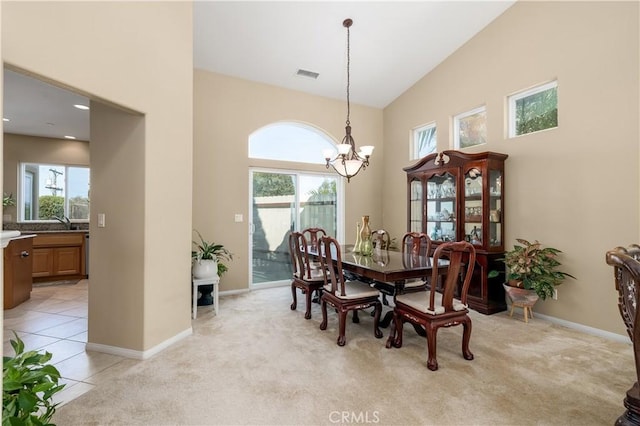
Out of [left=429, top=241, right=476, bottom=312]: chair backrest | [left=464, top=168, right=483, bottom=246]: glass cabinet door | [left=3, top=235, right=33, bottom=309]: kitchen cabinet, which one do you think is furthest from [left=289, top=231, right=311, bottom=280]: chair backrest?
[left=3, top=235, right=33, bottom=309]: kitchen cabinet

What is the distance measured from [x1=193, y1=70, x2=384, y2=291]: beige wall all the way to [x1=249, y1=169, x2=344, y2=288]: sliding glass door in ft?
0.70

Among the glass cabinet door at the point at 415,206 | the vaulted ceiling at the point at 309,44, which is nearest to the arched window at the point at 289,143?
the vaulted ceiling at the point at 309,44

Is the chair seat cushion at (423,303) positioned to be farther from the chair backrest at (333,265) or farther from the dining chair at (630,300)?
the dining chair at (630,300)

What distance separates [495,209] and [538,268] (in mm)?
928

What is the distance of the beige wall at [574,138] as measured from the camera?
3.08m

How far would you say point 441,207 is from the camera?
4.70 meters

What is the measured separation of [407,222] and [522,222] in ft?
5.73

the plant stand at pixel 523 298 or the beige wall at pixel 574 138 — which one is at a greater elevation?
the beige wall at pixel 574 138

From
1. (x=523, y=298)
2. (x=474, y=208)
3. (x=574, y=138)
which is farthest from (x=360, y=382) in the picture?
(x=574, y=138)

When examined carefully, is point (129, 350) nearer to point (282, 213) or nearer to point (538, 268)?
point (282, 213)

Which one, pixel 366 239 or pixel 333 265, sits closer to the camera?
pixel 333 265

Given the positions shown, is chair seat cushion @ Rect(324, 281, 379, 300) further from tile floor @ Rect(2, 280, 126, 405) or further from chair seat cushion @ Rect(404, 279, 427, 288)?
tile floor @ Rect(2, 280, 126, 405)

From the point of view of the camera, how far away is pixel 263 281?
5297mm

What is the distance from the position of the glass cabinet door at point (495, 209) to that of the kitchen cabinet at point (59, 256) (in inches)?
264
